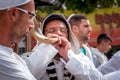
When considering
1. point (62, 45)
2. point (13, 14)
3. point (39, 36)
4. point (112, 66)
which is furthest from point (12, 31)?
point (112, 66)

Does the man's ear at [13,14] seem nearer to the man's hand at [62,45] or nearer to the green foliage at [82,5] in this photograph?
the man's hand at [62,45]

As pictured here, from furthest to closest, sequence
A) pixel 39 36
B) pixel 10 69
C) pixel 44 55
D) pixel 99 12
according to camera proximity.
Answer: pixel 99 12 → pixel 44 55 → pixel 39 36 → pixel 10 69

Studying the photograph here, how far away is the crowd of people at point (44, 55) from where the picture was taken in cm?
174

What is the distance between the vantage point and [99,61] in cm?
491

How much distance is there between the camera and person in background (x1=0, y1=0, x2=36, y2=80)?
5.64 ft

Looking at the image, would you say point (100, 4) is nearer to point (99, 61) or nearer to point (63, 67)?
point (99, 61)

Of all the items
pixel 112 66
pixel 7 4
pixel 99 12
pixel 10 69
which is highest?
pixel 7 4

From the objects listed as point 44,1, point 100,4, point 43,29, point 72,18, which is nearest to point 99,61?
point 72,18

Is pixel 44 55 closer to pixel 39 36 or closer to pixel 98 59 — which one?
pixel 39 36

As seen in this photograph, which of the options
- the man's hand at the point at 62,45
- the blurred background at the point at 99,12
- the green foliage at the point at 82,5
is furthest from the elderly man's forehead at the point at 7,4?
the green foliage at the point at 82,5

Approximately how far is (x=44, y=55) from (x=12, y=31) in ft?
2.60

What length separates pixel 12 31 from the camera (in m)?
1.78

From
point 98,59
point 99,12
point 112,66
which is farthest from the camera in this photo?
point 99,12

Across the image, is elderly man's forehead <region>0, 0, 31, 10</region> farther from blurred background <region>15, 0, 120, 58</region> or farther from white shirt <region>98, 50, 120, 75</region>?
blurred background <region>15, 0, 120, 58</region>
